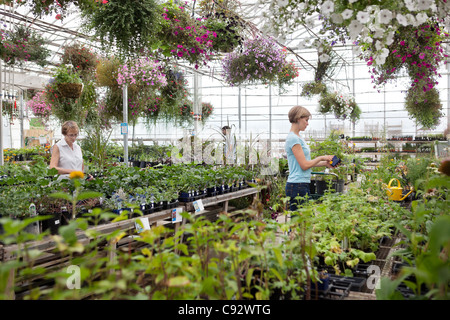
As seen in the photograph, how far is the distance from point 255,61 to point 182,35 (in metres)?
1.56

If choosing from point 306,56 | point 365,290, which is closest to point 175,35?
point 365,290

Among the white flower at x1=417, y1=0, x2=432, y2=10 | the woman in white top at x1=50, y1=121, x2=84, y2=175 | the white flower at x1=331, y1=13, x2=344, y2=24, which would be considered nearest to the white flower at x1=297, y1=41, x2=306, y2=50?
the white flower at x1=331, y1=13, x2=344, y2=24

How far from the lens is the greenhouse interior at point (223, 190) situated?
937 mm

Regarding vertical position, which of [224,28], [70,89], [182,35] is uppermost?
[224,28]

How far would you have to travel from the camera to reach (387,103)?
13820mm

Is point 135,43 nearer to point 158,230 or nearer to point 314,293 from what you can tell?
point 158,230

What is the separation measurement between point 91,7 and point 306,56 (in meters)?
12.7

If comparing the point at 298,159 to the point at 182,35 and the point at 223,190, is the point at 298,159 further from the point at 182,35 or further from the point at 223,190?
the point at 182,35

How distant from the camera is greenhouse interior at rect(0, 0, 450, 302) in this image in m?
0.94

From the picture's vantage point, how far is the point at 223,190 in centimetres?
367

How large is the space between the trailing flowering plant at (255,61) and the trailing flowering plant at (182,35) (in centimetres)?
114

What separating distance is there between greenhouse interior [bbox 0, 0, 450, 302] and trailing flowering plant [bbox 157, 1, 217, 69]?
0.01m

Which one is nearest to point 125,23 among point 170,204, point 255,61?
point 170,204

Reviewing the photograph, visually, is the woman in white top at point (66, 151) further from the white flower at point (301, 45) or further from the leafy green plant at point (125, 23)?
the white flower at point (301, 45)
